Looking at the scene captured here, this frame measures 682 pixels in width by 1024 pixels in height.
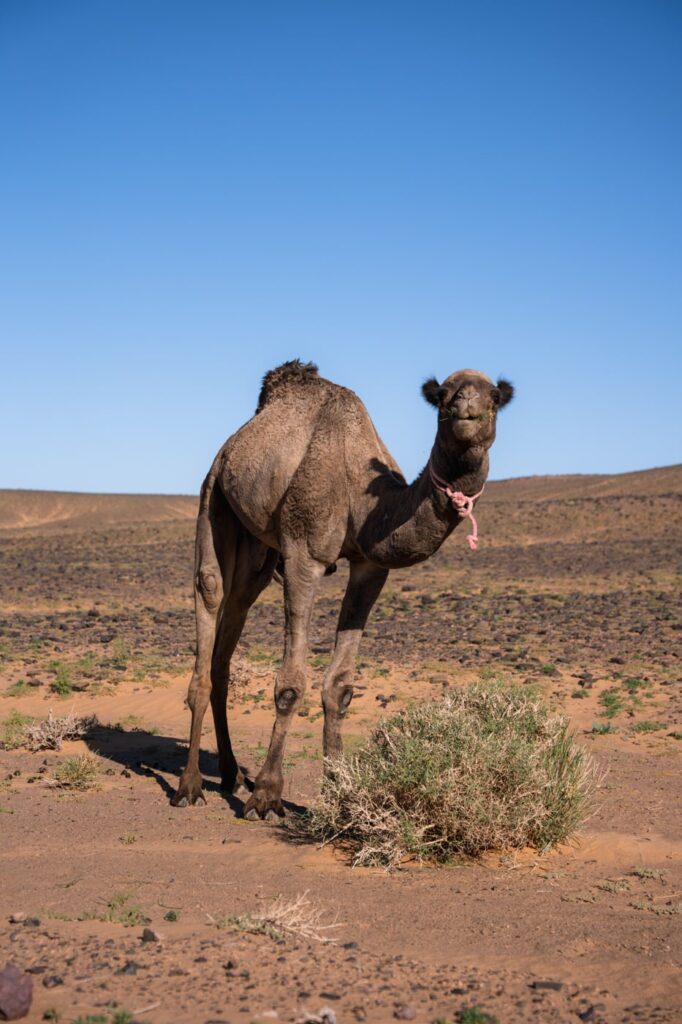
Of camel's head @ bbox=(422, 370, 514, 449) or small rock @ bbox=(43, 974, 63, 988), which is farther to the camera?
camel's head @ bbox=(422, 370, 514, 449)

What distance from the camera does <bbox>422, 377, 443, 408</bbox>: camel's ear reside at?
6910 millimetres

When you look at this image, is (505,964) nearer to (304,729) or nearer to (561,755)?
(561,755)

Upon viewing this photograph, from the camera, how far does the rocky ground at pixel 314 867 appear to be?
4.72 meters

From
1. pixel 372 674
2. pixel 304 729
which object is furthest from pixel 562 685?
pixel 304 729

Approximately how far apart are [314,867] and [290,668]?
1711 millimetres

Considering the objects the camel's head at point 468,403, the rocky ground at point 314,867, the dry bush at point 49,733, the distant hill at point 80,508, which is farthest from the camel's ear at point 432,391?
the distant hill at point 80,508

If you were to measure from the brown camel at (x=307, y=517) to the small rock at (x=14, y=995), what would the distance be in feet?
12.1

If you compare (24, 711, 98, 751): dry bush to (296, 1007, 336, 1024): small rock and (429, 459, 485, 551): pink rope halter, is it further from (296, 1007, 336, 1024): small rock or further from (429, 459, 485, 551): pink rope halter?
(296, 1007, 336, 1024): small rock

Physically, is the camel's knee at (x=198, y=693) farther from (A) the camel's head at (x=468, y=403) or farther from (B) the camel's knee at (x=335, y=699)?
(A) the camel's head at (x=468, y=403)

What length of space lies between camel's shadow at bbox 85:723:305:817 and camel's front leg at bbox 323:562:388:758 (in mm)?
912

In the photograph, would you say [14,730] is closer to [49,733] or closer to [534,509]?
[49,733]

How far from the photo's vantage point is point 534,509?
5400 centimetres

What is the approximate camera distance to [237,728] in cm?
1264

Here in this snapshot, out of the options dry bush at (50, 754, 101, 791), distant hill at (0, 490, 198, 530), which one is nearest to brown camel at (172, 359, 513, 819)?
dry bush at (50, 754, 101, 791)
